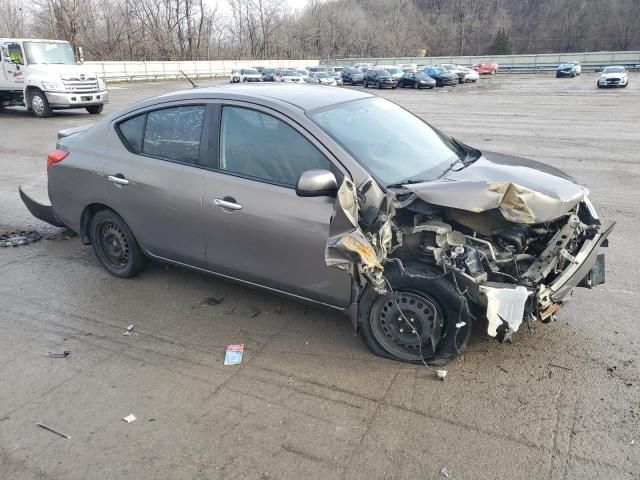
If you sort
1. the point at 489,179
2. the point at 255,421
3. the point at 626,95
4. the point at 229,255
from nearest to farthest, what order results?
1. the point at 255,421
2. the point at 489,179
3. the point at 229,255
4. the point at 626,95

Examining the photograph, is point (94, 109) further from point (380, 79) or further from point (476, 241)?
point (380, 79)

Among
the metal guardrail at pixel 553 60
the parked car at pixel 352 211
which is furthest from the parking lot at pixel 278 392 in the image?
the metal guardrail at pixel 553 60

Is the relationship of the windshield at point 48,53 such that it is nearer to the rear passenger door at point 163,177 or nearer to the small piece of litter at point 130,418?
the rear passenger door at point 163,177

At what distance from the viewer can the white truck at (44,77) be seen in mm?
18281

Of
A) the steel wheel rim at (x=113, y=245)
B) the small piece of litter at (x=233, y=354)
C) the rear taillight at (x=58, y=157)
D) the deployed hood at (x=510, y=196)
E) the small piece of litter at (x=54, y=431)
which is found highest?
the rear taillight at (x=58, y=157)

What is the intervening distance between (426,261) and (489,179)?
0.72m

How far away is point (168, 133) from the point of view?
4.48 m

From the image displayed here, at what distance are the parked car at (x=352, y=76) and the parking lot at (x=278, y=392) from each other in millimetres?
41271

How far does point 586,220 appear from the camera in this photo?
3945 mm

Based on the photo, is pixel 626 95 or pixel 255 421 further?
pixel 626 95

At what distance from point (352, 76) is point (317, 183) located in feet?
142

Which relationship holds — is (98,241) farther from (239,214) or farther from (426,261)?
(426,261)

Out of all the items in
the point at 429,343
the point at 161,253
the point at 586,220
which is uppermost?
the point at 586,220

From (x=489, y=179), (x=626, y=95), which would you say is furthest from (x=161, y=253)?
(x=626, y=95)
